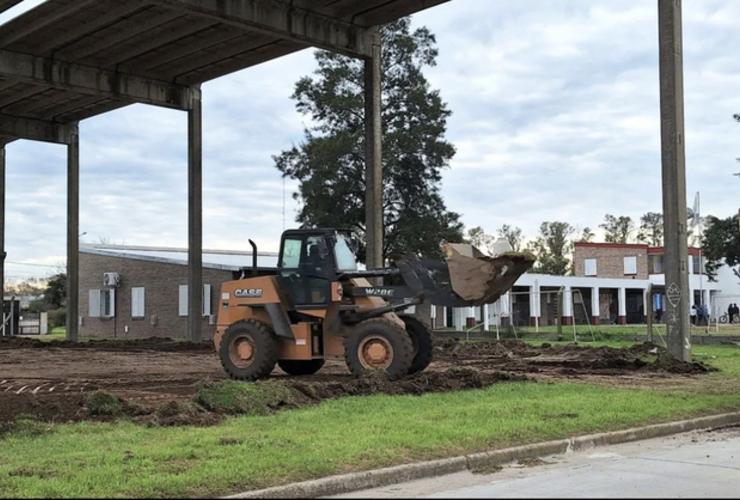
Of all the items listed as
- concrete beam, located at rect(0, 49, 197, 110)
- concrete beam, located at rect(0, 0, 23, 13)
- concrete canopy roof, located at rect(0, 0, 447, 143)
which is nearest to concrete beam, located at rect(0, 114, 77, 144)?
concrete canopy roof, located at rect(0, 0, 447, 143)

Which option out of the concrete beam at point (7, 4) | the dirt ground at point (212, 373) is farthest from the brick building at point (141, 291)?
the concrete beam at point (7, 4)

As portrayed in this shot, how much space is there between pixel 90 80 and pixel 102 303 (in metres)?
20.8

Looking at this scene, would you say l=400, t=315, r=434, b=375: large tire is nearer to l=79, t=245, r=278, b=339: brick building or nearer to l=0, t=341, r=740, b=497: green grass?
l=0, t=341, r=740, b=497: green grass

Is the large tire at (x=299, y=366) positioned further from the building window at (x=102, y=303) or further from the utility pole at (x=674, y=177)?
the building window at (x=102, y=303)

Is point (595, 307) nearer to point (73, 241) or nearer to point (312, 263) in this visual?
point (73, 241)

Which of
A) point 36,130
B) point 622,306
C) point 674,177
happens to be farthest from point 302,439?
point 622,306

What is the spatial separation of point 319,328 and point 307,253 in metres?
1.60

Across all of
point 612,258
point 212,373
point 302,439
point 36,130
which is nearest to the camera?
point 302,439

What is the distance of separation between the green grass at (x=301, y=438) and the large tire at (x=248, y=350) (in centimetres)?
397

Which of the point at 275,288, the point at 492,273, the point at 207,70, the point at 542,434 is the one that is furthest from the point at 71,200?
the point at 542,434

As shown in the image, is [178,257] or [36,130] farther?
[178,257]

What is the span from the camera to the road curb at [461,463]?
846 cm

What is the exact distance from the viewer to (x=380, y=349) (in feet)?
55.7

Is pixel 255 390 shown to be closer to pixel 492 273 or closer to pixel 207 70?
pixel 492 273
